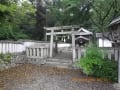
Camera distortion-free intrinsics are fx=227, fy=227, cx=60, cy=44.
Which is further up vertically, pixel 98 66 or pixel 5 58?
pixel 5 58

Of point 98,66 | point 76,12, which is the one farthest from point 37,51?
point 98,66

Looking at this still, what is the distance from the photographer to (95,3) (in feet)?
60.5

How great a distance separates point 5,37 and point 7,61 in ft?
19.8

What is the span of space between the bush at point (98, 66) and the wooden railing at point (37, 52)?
6768 mm

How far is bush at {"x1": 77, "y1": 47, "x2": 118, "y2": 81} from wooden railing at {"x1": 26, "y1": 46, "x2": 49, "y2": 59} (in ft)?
22.2

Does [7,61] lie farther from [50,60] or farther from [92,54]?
[92,54]

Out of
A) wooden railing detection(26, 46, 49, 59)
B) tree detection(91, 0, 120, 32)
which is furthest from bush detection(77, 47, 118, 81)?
wooden railing detection(26, 46, 49, 59)

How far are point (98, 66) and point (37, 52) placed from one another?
8.24 meters

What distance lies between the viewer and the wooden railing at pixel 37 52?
66.1 feet

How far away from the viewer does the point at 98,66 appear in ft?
43.5

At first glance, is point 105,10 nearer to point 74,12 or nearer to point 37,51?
point 74,12

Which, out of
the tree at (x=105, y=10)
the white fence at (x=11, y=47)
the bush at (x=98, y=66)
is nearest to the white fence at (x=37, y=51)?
the white fence at (x=11, y=47)

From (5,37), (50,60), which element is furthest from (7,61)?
(5,37)

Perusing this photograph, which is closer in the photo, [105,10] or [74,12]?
[105,10]
